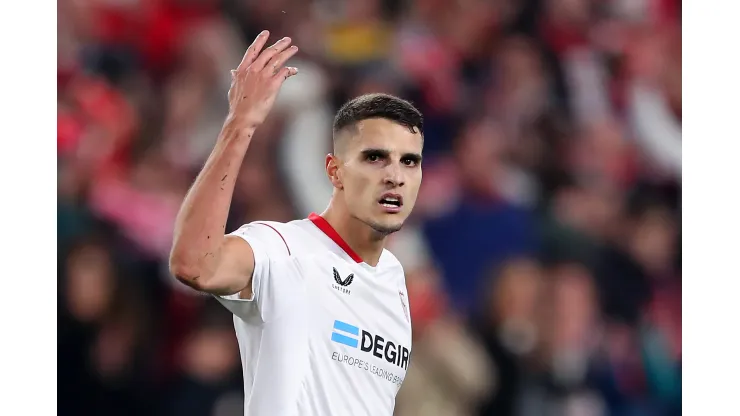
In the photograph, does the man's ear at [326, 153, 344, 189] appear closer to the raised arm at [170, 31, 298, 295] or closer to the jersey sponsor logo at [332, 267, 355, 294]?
the jersey sponsor logo at [332, 267, 355, 294]

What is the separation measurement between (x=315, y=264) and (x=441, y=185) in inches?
99.1

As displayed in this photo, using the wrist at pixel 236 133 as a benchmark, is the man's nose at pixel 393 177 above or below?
above

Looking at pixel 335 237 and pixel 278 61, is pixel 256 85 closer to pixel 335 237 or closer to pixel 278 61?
pixel 278 61

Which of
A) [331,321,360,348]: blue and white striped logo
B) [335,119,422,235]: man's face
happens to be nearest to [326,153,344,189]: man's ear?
[335,119,422,235]: man's face

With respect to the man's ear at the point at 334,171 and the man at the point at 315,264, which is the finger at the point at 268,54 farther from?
the man's ear at the point at 334,171

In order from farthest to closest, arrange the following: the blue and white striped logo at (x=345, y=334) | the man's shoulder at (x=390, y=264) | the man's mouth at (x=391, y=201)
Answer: the man's shoulder at (x=390, y=264), the man's mouth at (x=391, y=201), the blue and white striped logo at (x=345, y=334)

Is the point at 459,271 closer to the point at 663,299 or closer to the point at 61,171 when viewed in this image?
the point at 663,299

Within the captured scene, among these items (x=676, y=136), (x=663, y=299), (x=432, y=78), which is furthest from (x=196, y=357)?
(x=676, y=136)

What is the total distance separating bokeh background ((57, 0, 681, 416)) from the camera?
4828 mm

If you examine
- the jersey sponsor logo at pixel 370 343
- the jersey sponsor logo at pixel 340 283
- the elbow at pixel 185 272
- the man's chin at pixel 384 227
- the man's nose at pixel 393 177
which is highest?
the man's nose at pixel 393 177

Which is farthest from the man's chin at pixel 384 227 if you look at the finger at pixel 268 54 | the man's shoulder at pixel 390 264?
the finger at pixel 268 54

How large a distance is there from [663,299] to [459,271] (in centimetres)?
120

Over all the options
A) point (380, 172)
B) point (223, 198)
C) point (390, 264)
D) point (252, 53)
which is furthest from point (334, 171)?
point (223, 198)

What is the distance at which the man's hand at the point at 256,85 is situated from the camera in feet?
7.51
